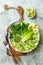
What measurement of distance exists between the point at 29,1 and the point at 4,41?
1.21 ft

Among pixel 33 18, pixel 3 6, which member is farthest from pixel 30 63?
pixel 3 6

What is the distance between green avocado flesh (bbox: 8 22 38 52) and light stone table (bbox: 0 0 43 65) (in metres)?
0.06

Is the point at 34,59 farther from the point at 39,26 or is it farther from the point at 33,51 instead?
the point at 39,26

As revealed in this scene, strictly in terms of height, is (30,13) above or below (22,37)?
above

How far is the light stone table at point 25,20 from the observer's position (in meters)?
1.38

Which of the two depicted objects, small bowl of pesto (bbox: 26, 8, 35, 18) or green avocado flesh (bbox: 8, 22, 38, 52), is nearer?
green avocado flesh (bbox: 8, 22, 38, 52)

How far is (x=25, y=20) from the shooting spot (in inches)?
59.4

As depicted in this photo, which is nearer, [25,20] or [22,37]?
[22,37]

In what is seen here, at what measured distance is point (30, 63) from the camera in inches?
53.9

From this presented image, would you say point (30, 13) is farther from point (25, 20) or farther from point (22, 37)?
point (22, 37)

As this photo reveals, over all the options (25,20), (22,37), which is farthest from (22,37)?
(25,20)

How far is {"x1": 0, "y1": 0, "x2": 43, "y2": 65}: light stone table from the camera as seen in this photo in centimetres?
138

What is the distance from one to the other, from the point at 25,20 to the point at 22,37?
0.16 meters

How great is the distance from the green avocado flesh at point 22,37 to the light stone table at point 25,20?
2.2 inches
